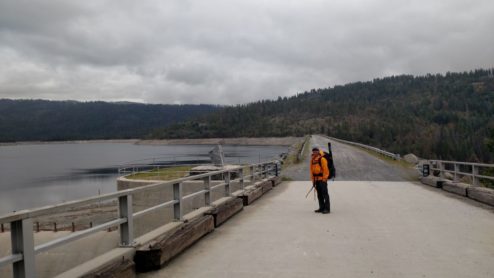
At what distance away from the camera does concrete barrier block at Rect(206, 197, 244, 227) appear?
10.1 meters

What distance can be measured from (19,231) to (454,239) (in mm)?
7131

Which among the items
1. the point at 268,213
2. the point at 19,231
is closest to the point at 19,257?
the point at 19,231

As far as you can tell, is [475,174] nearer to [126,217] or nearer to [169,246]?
[169,246]

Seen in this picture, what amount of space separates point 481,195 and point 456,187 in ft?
9.31

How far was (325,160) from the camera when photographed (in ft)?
40.1

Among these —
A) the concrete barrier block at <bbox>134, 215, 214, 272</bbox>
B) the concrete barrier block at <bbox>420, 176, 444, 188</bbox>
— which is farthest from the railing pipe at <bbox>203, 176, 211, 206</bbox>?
the concrete barrier block at <bbox>420, 176, 444, 188</bbox>

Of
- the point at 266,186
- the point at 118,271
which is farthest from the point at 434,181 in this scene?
the point at 118,271

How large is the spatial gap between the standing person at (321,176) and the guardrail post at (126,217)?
645 centimetres

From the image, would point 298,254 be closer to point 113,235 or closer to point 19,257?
point 19,257

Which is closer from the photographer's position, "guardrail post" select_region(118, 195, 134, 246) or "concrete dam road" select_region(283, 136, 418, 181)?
"guardrail post" select_region(118, 195, 134, 246)

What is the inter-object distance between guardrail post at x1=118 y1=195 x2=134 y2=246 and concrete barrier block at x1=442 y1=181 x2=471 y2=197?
12.4m

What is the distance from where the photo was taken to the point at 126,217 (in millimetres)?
6453

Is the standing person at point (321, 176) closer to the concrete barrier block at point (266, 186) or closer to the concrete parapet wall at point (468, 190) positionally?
the concrete parapet wall at point (468, 190)

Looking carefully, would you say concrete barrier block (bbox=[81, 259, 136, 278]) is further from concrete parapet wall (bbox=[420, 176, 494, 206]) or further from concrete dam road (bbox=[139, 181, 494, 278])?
concrete parapet wall (bbox=[420, 176, 494, 206])
